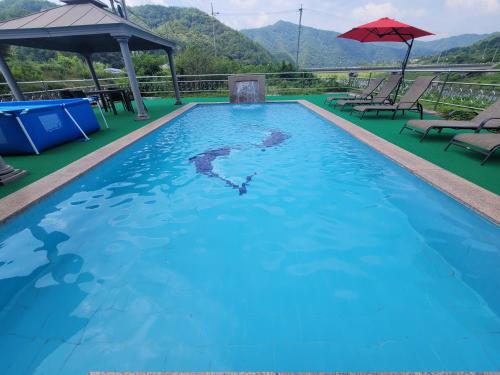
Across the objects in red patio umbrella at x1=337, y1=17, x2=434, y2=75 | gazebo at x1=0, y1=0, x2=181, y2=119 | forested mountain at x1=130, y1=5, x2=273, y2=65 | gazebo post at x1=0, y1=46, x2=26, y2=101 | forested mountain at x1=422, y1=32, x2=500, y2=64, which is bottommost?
forested mountain at x1=422, y1=32, x2=500, y2=64

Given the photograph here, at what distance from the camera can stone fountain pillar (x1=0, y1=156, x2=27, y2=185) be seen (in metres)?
3.86

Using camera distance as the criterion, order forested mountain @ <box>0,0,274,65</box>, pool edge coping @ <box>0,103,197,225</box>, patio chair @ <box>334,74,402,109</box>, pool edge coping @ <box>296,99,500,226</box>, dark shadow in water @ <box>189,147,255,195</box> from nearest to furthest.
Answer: pool edge coping @ <box>296,99,500,226</box> → pool edge coping @ <box>0,103,197,225</box> → dark shadow in water @ <box>189,147,255,195</box> → patio chair @ <box>334,74,402,109</box> → forested mountain @ <box>0,0,274,65</box>

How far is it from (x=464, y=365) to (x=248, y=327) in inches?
56.6

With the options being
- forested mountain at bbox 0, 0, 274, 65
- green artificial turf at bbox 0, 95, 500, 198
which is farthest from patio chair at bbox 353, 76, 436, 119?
forested mountain at bbox 0, 0, 274, 65

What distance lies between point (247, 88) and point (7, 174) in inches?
408

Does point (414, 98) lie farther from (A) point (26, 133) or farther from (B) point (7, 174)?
(A) point (26, 133)

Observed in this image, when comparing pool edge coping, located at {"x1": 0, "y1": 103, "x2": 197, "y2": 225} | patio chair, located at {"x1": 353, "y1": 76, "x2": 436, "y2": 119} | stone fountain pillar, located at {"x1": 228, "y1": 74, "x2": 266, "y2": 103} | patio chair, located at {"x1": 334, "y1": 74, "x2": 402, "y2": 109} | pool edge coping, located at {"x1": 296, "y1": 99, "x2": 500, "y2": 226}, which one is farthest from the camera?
stone fountain pillar, located at {"x1": 228, "y1": 74, "x2": 266, "y2": 103}

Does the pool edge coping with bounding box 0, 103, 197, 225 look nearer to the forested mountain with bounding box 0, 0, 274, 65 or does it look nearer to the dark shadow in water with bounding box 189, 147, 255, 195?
the dark shadow in water with bounding box 189, 147, 255, 195

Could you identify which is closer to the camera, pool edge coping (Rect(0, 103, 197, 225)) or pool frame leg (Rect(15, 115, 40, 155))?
pool edge coping (Rect(0, 103, 197, 225))

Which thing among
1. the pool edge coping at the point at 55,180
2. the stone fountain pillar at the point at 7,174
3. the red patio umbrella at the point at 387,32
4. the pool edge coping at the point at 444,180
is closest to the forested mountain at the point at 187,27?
the red patio umbrella at the point at 387,32

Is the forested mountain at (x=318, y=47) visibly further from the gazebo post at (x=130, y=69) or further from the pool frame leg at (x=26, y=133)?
the pool frame leg at (x=26, y=133)

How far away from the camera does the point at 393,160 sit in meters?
4.47

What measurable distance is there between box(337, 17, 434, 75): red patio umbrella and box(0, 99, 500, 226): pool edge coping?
4.37 metres

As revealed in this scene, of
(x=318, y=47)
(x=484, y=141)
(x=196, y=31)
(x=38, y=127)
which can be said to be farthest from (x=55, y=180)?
(x=318, y=47)
